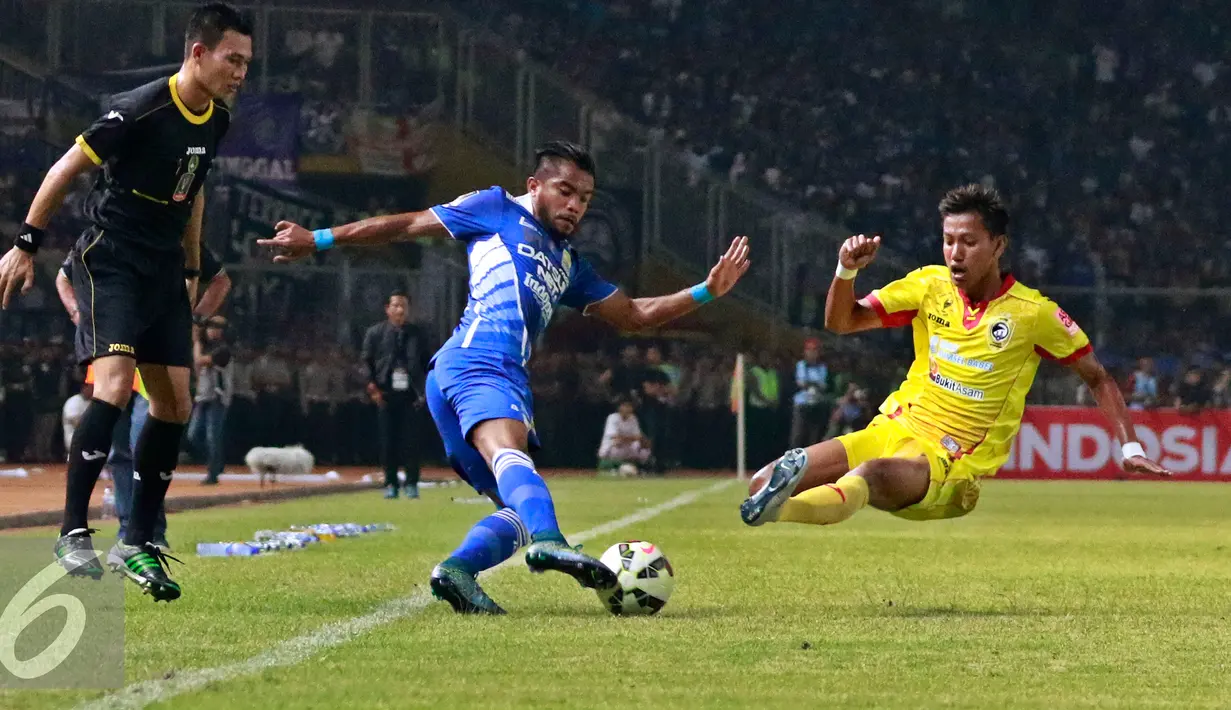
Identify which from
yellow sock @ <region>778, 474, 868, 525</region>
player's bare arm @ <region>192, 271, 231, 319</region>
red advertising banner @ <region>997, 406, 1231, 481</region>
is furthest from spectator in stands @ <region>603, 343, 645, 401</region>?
yellow sock @ <region>778, 474, 868, 525</region>

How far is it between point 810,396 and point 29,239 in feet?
64.2

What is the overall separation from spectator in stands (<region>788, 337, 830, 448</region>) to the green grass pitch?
13.2 metres

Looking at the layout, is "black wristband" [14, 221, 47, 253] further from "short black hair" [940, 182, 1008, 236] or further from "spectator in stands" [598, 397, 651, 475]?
"spectator in stands" [598, 397, 651, 475]

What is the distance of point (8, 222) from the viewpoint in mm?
26672

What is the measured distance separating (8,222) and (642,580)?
21610 millimetres

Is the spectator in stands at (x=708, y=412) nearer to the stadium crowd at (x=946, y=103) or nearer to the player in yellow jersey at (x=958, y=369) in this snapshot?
the stadium crowd at (x=946, y=103)

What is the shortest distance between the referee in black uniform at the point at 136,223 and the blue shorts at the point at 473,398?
1.16 metres

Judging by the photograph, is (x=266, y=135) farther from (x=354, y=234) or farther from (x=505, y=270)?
(x=505, y=270)

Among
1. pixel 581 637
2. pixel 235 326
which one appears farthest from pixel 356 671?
pixel 235 326

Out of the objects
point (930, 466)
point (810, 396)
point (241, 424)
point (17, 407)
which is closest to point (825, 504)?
point (930, 466)

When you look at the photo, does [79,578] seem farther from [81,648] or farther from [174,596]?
[174,596]

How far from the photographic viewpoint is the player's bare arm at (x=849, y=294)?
781 cm

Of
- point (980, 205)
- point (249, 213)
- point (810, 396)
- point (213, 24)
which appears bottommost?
point (810, 396)

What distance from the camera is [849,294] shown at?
26.8ft
